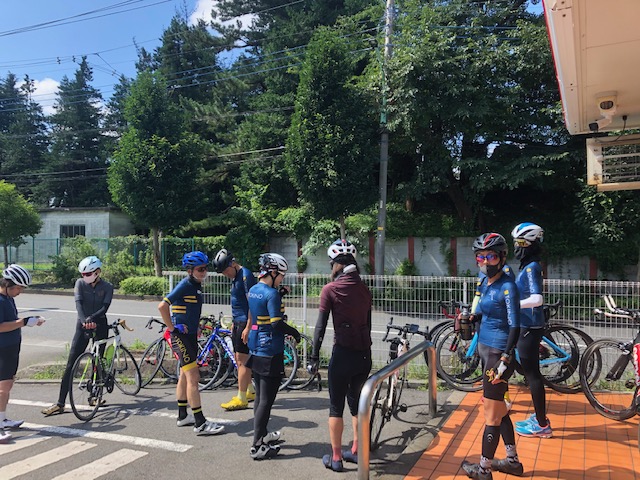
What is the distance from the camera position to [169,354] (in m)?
7.52

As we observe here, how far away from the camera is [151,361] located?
7266mm

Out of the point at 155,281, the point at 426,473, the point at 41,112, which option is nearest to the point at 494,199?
the point at 155,281

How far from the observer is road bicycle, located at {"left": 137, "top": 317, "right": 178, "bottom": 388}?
7.17 m

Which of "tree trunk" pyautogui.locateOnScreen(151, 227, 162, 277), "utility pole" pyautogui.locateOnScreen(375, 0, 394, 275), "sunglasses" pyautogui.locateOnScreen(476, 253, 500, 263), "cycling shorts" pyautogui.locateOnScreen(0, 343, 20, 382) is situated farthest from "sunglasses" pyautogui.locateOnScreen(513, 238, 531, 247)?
"tree trunk" pyautogui.locateOnScreen(151, 227, 162, 277)

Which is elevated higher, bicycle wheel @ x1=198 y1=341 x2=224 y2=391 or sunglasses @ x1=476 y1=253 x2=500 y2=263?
sunglasses @ x1=476 y1=253 x2=500 y2=263

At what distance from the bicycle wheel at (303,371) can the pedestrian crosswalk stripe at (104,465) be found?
8.33 feet

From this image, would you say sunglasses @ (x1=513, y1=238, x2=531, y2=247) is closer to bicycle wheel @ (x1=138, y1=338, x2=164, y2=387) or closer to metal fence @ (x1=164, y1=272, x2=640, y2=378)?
metal fence @ (x1=164, y1=272, x2=640, y2=378)

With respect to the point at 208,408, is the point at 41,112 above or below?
above

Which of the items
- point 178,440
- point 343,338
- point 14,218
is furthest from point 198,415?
point 14,218

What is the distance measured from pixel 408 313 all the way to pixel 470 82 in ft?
36.8

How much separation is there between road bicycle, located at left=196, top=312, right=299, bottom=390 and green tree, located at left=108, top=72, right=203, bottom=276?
48.8 feet

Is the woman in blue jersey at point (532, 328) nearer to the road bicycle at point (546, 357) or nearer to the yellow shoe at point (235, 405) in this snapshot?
the road bicycle at point (546, 357)

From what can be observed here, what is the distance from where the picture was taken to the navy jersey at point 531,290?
15.1 ft

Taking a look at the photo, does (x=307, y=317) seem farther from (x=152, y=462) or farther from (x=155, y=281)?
(x=155, y=281)
